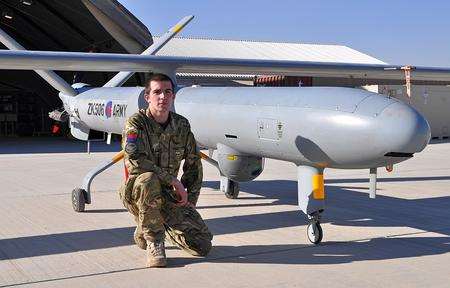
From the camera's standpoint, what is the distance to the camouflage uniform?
488 cm

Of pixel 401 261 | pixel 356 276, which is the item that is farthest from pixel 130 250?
pixel 401 261

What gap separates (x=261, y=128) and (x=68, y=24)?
19.9 m

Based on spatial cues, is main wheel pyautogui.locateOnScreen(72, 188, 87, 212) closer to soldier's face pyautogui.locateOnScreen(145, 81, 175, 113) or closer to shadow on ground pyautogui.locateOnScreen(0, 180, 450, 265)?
shadow on ground pyautogui.locateOnScreen(0, 180, 450, 265)

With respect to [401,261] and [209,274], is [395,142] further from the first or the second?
[209,274]

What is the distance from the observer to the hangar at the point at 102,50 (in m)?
19.5

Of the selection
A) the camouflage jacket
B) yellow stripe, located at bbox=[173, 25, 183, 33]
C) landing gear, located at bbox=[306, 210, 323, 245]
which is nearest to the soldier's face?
the camouflage jacket

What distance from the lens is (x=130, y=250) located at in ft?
17.5

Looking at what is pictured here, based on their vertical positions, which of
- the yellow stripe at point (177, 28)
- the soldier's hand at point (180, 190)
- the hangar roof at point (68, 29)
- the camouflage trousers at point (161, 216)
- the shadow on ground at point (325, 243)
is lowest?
the shadow on ground at point (325, 243)

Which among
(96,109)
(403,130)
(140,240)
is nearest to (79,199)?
(96,109)

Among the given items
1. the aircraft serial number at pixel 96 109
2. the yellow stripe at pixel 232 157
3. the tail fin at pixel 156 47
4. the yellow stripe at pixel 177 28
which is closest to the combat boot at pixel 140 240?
the yellow stripe at pixel 232 157

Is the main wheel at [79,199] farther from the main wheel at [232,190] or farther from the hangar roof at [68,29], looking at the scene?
the hangar roof at [68,29]

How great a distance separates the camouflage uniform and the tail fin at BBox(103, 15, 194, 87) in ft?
14.3

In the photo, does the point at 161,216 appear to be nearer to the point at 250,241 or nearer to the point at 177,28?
the point at 250,241

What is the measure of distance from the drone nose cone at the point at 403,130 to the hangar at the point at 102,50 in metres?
7.49
